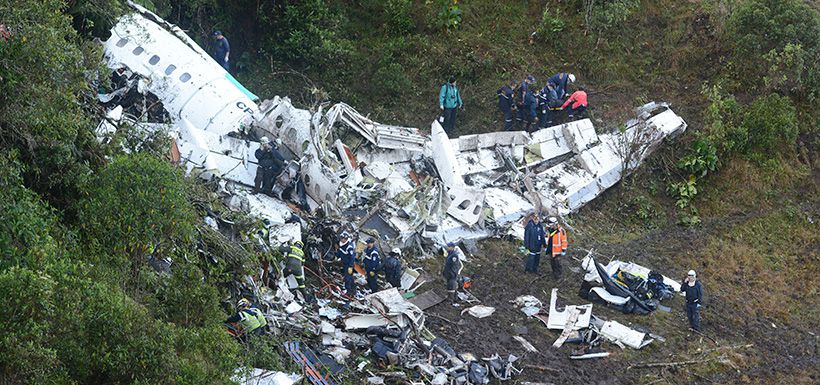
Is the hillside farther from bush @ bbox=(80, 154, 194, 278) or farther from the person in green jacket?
the person in green jacket

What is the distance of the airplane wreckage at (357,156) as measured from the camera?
65.9 ft

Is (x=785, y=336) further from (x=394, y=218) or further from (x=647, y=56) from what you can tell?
(x=647, y=56)

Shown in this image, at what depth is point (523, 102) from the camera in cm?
2411

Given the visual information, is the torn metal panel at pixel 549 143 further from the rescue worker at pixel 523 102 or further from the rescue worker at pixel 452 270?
the rescue worker at pixel 452 270

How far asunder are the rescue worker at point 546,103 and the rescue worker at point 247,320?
10.7m

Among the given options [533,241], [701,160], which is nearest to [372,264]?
[533,241]

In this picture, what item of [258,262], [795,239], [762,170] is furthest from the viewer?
[762,170]

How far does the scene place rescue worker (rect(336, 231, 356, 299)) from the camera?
18.1 metres

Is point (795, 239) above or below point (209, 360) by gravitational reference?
above

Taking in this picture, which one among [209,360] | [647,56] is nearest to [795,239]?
[647,56]

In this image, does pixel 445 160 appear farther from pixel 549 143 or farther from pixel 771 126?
pixel 771 126

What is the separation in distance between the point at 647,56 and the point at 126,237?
57.6ft

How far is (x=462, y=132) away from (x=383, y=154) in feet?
11.6

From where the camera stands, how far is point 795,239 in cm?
2258
